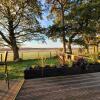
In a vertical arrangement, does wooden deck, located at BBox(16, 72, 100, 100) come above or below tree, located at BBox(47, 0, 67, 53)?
below

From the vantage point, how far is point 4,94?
1162 centimetres

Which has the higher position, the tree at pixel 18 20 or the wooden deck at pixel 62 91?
the tree at pixel 18 20

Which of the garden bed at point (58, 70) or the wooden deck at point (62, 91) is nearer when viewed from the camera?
the wooden deck at point (62, 91)

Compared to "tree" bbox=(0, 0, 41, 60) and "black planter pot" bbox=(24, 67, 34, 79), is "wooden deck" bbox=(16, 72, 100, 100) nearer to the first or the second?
"black planter pot" bbox=(24, 67, 34, 79)

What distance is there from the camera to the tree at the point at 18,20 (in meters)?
34.1

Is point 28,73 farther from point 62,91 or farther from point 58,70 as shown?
point 62,91

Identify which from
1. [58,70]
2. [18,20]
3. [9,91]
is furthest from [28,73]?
[18,20]

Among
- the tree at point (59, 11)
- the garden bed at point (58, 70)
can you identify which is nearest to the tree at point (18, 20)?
the tree at point (59, 11)

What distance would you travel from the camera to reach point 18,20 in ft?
115

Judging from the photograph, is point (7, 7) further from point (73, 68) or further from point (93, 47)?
point (73, 68)

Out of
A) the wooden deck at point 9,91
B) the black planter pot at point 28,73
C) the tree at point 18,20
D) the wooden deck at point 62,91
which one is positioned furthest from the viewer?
the tree at point 18,20

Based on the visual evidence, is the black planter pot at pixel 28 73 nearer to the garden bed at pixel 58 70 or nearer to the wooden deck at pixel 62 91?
the garden bed at pixel 58 70

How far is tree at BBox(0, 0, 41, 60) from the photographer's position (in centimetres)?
3406

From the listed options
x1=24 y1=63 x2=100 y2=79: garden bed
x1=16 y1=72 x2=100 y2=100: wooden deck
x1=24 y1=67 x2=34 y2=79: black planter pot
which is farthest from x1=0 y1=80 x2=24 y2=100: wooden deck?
x1=24 y1=63 x2=100 y2=79: garden bed
